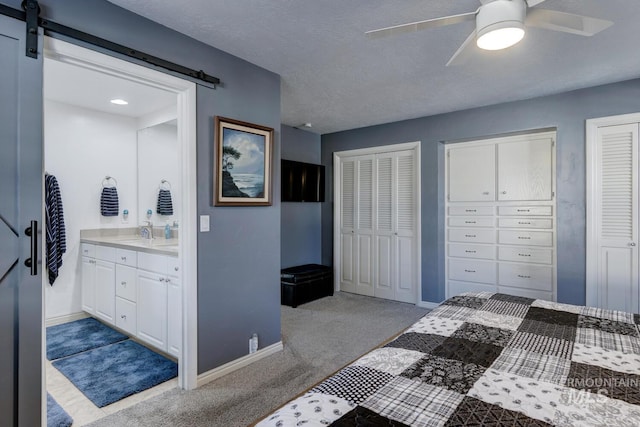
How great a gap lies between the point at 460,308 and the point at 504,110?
2.69 metres

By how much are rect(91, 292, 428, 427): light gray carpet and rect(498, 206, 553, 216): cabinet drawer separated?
1543mm

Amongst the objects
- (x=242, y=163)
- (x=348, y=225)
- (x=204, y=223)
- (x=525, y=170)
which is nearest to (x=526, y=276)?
(x=525, y=170)

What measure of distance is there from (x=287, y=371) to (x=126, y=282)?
1711mm

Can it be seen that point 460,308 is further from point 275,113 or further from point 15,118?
point 15,118

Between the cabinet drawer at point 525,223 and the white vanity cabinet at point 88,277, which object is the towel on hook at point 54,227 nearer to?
the white vanity cabinet at point 88,277

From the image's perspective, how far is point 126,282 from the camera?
3139mm

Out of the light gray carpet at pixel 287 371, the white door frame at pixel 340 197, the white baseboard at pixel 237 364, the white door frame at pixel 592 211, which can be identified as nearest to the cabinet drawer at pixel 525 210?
the white door frame at pixel 592 211

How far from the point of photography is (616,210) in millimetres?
3178

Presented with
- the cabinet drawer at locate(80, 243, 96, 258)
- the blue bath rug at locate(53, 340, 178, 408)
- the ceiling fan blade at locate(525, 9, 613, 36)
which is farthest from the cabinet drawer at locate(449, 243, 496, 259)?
the cabinet drawer at locate(80, 243, 96, 258)

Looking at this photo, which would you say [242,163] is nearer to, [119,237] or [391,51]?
[391,51]

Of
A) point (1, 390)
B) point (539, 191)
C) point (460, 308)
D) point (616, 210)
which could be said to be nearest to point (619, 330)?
point (460, 308)

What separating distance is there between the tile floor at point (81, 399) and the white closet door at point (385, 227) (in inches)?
120

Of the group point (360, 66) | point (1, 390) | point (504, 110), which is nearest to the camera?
point (1, 390)

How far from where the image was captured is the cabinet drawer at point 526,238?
11.9 feet
